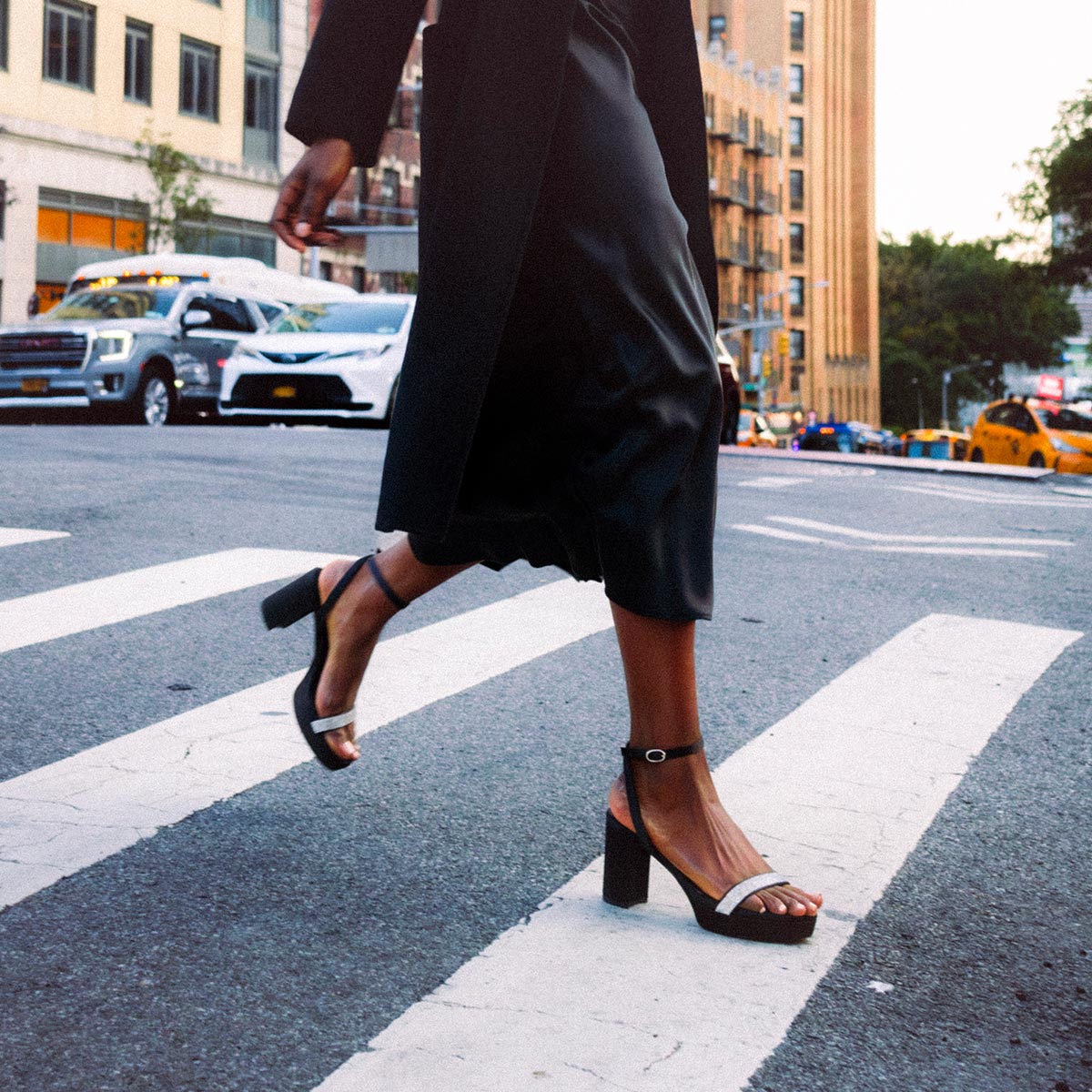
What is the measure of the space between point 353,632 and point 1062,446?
76.4 ft

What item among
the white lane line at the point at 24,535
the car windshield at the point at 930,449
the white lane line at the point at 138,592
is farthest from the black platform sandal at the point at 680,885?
the car windshield at the point at 930,449

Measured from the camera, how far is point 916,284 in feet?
347

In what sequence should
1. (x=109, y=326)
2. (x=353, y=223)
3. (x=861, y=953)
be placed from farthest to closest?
(x=353, y=223) → (x=109, y=326) → (x=861, y=953)

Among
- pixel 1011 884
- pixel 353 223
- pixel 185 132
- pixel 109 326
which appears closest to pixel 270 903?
pixel 1011 884

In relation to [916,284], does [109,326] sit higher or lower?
lower

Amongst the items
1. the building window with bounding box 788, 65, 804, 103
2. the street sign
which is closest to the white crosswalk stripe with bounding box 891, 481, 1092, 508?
the street sign

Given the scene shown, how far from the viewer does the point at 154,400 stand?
19.0m

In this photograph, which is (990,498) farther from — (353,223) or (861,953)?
Answer: (353,223)

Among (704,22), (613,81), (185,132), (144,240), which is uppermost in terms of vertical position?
(704,22)

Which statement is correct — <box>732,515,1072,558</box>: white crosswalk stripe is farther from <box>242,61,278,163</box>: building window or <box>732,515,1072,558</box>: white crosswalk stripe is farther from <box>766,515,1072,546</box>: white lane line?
<box>242,61,278,163</box>: building window

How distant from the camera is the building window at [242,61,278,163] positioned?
41031 millimetres

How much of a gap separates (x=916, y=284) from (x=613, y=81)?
351ft

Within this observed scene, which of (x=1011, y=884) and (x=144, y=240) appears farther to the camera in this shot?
(x=144, y=240)

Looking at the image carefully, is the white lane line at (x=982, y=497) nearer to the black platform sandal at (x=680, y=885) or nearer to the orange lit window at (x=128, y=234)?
the black platform sandal at (x=680, y=885)
